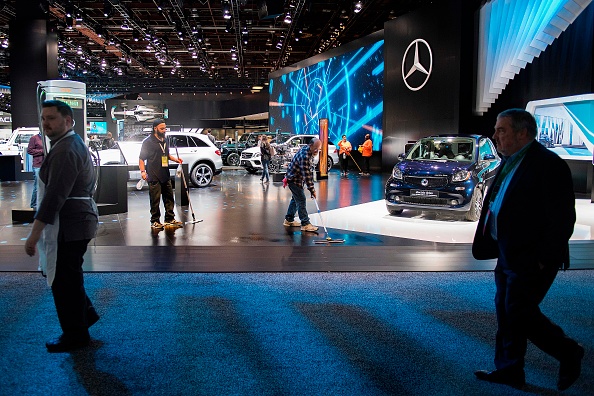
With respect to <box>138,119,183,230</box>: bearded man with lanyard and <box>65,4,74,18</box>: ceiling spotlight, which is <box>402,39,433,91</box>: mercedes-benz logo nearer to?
<box>138,119,183,230</box>: bearded man with lanyard

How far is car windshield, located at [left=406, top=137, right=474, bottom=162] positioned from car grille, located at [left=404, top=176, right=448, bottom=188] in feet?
2.05

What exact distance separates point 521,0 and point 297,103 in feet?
58.7

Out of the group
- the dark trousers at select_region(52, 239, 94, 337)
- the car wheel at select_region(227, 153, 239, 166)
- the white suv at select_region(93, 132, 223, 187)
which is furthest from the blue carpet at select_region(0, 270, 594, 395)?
the car wheel at select_region(227, 153, 239, 166)

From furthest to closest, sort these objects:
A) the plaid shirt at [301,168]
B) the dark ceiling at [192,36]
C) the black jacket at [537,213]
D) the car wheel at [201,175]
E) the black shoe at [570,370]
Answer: the dark ceiling at [192,36]
the car wheel at [201,175]
the plaid shirt at [301,168]
the black shoe at [570,370]
the black jacket at [537,213]

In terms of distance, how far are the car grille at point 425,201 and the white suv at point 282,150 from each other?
36.3 feet

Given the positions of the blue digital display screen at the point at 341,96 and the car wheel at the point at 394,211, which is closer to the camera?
the car wheel at the point at 394,211

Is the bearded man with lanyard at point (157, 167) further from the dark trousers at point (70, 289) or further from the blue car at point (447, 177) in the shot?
the dark trousers at point (70, 289)

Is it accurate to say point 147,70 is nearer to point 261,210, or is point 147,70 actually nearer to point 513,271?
point 261,210

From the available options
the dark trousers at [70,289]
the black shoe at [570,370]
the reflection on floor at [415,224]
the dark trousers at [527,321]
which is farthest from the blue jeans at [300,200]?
the black shoe at [570,370]

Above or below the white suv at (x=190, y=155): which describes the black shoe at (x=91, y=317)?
below

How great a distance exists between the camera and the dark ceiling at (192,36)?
77.4 feet

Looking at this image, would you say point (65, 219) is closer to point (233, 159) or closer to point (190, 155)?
point (190, 155)

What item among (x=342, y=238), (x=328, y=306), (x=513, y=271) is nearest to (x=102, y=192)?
(x=342, y=238)

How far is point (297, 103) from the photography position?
31656 mm
